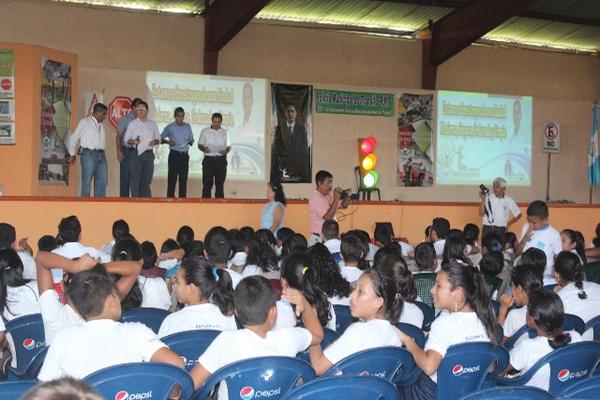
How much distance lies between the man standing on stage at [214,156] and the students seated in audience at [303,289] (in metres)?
7.17

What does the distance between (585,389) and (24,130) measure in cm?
901

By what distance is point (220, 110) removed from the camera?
12.8 meters

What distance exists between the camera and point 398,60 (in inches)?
571

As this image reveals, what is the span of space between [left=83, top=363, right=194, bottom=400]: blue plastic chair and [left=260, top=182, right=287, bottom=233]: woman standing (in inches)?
241

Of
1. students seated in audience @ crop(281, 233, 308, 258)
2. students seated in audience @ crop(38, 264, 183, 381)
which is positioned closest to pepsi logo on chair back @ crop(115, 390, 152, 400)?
students seated in audience @ crop(38, 264, 183, 381)

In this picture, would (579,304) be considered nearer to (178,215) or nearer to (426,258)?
(426,258)

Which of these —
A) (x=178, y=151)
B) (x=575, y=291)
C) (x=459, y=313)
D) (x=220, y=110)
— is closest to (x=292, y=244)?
(x=575, y=291)

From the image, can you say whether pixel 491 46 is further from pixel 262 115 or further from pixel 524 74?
pixel 262 115

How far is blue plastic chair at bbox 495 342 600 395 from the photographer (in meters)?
3.31

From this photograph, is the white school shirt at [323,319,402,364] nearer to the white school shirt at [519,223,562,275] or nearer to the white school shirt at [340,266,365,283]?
the white school shirt at [340,266,365,283]

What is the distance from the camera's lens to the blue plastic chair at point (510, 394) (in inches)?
92.2

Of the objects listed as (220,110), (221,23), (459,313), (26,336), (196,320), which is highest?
(221,23)

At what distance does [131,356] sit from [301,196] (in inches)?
417

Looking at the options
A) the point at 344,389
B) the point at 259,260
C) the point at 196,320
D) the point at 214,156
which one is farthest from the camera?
the point at 214,156
